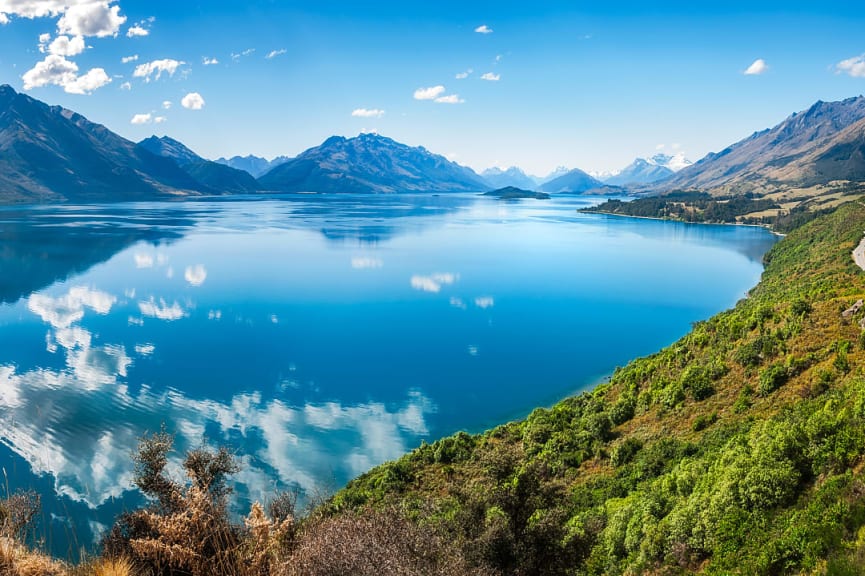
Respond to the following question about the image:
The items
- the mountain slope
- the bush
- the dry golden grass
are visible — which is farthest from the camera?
the bush

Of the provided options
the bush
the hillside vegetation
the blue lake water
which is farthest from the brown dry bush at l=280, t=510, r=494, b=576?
the bush

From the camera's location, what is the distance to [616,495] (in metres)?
17.8

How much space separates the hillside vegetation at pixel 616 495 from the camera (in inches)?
247

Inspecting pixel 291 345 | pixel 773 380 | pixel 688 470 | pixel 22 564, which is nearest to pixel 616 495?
pixel 688 470

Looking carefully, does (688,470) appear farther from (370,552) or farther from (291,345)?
(291,345)

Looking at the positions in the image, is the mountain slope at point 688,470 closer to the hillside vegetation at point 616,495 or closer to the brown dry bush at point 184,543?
the hillside vegetation at point 616,495

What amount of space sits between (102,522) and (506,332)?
113 ft

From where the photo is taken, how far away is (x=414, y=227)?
14600cm

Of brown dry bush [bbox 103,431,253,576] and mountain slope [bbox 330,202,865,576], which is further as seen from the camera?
mountain slope [bbox 330,202,865,576]

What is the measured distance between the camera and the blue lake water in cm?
2756

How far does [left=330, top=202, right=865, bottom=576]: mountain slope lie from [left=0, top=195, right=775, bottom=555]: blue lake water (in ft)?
21.4

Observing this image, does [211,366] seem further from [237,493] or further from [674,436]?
[674,436]

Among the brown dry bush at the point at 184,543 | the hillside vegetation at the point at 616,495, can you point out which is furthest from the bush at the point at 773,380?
the brown dry bush at the point at 184,543

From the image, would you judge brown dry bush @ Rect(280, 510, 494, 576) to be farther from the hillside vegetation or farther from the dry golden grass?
the dry golden grass
